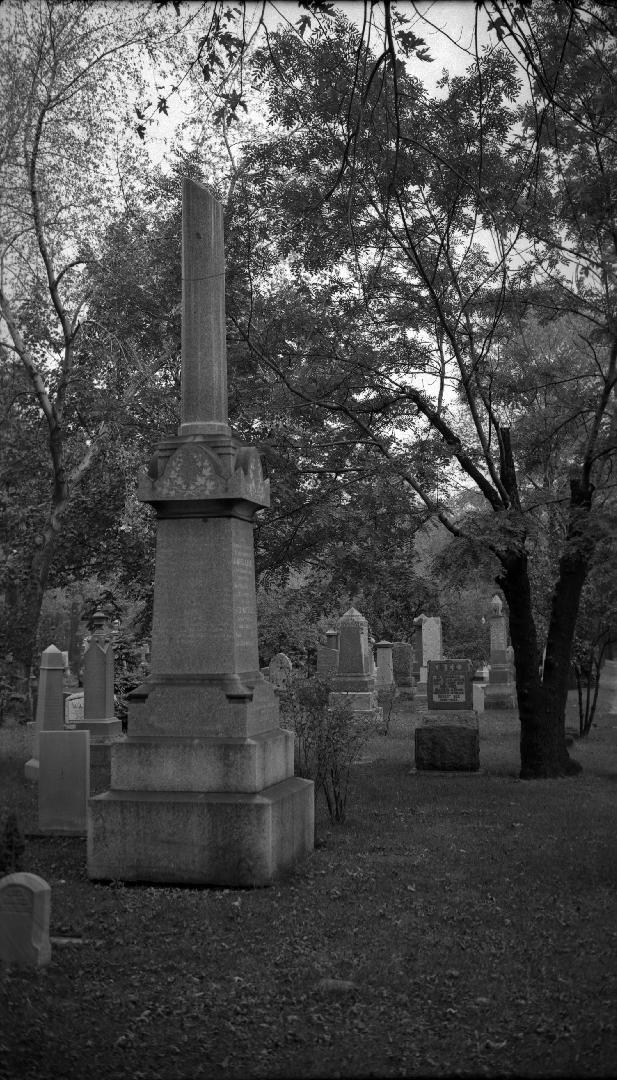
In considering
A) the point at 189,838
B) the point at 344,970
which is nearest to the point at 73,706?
the point at 189,838

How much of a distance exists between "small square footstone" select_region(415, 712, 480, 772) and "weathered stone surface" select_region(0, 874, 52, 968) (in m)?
8.95

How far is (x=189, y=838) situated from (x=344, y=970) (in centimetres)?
218

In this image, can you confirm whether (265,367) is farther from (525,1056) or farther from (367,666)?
(367,666)

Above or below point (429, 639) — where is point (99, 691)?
below

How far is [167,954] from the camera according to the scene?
5.52 m

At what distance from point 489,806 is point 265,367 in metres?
6.42

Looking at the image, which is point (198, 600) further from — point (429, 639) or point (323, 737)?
point (429, 639)

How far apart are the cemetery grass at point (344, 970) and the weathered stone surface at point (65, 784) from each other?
0.42 meters

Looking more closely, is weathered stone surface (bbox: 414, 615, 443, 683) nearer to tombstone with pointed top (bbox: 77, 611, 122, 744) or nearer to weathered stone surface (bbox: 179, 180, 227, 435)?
Result: tombstone with pointed top (bbox: 77, 611, 122, 744)

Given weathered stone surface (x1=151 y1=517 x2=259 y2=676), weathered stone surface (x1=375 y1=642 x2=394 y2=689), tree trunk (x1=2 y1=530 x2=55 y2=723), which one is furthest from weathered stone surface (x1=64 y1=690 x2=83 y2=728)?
weathered stone surface (x1=151 y1=517 x2=259 y2=676)

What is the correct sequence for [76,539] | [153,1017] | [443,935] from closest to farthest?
[153,1017] < [443,935] < [76,539]

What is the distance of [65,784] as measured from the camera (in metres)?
9.40

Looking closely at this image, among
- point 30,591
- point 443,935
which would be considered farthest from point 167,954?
point 30,591

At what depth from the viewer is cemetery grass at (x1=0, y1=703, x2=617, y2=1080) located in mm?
4219
